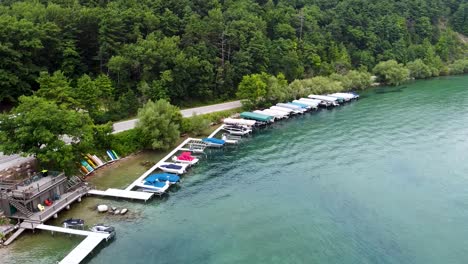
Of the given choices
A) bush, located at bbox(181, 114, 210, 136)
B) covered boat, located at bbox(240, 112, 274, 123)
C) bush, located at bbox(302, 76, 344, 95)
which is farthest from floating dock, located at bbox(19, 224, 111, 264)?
bush, located at bbox(302, 76, 344, 95)

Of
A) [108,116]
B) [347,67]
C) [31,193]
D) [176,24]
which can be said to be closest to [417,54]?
[347,67]

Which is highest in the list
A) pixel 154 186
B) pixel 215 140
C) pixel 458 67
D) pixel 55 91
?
pixel 55 91

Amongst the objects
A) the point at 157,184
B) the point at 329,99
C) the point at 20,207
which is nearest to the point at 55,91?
the point at 157,184

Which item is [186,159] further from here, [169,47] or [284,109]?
[284,109]

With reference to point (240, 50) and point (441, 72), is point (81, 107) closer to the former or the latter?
point (240, 50)

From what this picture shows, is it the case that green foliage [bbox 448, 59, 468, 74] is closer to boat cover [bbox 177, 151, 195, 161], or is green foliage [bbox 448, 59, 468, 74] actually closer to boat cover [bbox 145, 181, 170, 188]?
boat cover [bbox 177, 151, 195, 161]

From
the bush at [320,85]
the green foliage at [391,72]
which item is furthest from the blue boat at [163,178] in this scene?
the green foliage at [391,72]
